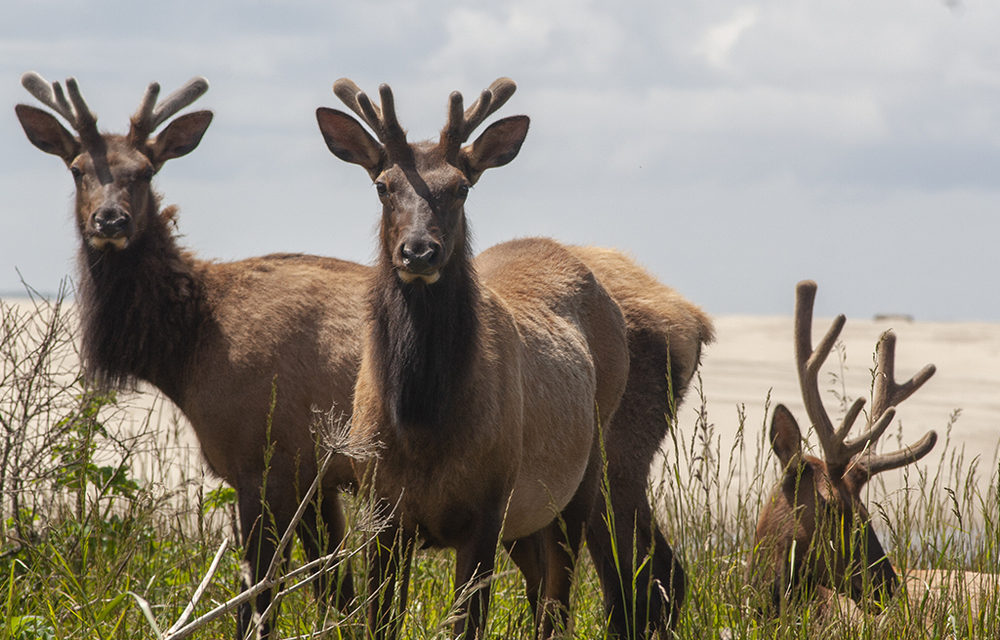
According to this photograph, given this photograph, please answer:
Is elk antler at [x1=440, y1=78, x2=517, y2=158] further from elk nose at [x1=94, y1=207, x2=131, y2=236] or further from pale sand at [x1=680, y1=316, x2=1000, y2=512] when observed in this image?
pale sand at [x1=680, y1=316, x2=1000, y2=512]

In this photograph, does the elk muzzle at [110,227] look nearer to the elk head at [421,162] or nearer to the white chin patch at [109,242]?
the white chin patch at [109,242]

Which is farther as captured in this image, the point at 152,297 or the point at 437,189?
the point at 152,297

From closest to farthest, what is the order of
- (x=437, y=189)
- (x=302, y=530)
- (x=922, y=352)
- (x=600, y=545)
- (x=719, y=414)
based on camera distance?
1. (x=437, y=189)
2. (x=302, y=530)
3. (x=600, y=545)
4. (x=719, y=414)
5. (x=922, y=352)

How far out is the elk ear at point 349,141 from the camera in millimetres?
5234

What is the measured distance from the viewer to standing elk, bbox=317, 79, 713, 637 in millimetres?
4750

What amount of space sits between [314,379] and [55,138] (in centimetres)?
213

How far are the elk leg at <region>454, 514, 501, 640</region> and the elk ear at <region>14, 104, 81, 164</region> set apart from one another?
337 cm

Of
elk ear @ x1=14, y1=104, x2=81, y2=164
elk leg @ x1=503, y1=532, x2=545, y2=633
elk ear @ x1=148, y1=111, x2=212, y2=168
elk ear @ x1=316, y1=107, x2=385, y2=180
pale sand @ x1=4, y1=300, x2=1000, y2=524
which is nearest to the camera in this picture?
elk ear @ x1=316, y1=107, x2=385, y2=180

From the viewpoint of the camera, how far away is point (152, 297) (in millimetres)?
6184

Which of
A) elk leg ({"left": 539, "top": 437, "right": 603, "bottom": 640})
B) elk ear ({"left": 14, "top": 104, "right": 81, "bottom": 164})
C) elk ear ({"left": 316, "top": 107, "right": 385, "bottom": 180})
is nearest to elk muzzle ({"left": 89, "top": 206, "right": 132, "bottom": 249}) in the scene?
elk ear ({"left": 14, "top": 104, "right": 81, "bottom": 164})

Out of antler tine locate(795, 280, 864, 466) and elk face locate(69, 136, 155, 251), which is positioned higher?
elk face locate(69, 136, 155, 251)

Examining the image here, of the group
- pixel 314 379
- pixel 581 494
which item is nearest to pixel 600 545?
pixel 581 494

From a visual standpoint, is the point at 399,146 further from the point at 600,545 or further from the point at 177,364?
the point at 600,545

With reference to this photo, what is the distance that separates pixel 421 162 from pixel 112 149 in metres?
2.28
